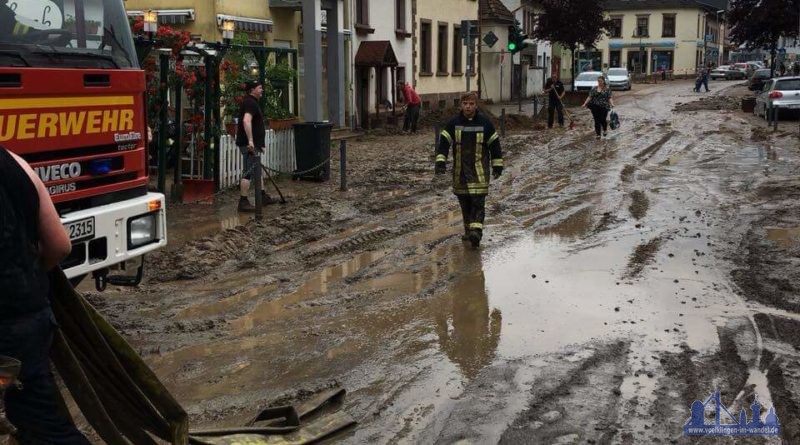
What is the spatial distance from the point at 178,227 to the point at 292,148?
5141mm

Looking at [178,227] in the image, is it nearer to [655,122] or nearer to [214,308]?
[214,308]

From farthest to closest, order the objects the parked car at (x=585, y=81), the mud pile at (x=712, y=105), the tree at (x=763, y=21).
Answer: the parked car at (x=585, y=81)
the tree at (x=763, y=21)
the mud pile at (x=712, y=105)

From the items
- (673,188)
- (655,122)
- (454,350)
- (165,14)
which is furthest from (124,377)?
(655,122)

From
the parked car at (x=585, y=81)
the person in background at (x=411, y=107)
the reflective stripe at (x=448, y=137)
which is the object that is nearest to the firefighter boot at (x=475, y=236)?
the reflective stripe at (x=448, y=137)

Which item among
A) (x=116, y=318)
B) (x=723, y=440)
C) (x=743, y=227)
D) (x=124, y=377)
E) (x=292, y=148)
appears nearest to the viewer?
(x=124, y=377)

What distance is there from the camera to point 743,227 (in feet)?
34.2

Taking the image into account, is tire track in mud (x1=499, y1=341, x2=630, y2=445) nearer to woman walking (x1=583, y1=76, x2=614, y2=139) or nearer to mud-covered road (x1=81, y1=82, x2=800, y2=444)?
mud-covered road (x1=81, y1=82, x2=800, y2=444)

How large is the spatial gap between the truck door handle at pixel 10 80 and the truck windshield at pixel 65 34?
9cm

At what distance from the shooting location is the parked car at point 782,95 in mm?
26625

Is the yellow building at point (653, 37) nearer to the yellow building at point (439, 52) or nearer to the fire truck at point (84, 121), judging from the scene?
the yellow building at point (439, 52)

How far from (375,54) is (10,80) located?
22.9 m

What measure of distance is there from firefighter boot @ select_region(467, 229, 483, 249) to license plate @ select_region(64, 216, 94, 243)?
4977mm

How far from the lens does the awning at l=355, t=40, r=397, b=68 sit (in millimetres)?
27109

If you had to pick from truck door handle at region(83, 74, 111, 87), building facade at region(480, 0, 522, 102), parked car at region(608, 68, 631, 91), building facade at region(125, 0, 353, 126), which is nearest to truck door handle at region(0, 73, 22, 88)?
truck door handle at region(83, 74, 111, 87)
